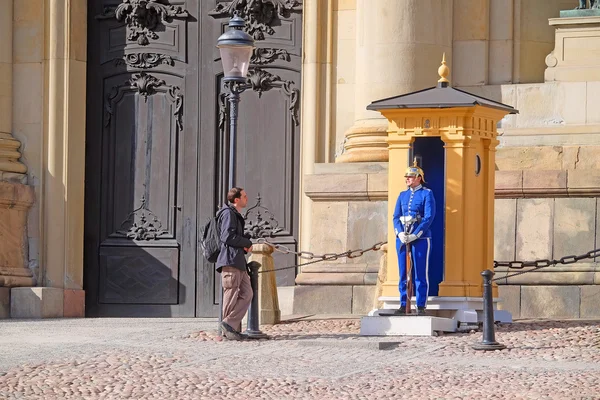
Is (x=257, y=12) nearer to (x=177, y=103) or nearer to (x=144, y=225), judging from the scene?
(x=177, y=103)

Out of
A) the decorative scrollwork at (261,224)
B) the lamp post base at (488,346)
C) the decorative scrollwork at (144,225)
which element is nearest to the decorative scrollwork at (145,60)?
the decorative scrollwork at (144,225)

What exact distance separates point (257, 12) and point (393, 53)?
2.73m

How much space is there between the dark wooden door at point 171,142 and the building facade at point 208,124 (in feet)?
0.08

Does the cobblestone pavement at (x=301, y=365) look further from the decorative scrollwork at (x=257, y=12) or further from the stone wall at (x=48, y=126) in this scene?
the decorative scrollwork at (x=257, y=12)

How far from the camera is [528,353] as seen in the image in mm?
14711

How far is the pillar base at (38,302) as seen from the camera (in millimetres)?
21703

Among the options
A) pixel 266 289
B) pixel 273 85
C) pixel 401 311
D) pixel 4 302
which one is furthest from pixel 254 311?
pixel 273 85

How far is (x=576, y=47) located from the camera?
2023 cm

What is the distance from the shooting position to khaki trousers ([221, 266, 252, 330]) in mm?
16453

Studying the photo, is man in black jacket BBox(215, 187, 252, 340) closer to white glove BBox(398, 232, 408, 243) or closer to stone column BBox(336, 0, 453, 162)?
white glove BBox(398, 232, 408, 243)

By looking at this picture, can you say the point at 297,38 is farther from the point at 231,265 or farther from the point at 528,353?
the point at 528,353

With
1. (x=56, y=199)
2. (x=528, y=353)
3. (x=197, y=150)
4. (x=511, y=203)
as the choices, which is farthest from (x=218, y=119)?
(x=528, y=353)

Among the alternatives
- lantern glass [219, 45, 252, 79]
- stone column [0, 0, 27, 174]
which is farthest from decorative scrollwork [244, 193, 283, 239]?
lantern glass [219, 45, 252, 79]

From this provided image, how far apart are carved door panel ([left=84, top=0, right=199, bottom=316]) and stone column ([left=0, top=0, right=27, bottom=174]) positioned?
1115mm
